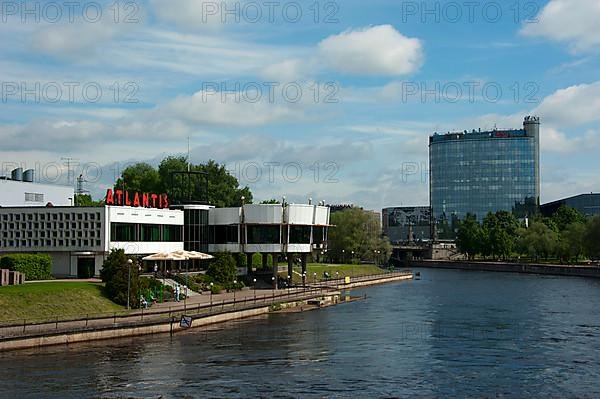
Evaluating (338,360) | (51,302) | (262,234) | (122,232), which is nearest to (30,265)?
(122,232)

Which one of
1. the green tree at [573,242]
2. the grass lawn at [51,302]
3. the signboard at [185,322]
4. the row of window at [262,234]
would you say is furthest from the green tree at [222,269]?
the green tree at [573,242]

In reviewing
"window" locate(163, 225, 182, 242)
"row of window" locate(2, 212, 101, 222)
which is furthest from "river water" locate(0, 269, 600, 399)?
"window" locate(163, 225, 182, 242)

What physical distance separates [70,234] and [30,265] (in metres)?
8.16

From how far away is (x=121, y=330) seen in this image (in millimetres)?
65875

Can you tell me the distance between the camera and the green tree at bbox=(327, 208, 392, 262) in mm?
187500

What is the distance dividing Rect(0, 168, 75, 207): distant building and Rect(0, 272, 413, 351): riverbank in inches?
1404

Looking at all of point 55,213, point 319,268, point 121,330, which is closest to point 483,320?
point 121,330

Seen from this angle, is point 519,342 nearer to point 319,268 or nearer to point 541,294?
point 541,294

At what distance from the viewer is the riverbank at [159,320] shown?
60.2 m

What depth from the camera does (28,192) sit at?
396ft

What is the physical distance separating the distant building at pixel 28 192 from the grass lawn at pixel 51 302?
35.5 m

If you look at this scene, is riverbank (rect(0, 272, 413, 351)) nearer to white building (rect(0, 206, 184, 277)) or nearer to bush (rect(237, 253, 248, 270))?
bush (rect(237, 253, 248, 270))

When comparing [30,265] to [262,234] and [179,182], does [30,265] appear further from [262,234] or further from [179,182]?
[179,182]

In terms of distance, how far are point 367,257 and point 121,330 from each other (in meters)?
129
